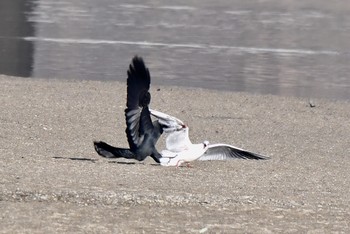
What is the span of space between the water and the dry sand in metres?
2.54

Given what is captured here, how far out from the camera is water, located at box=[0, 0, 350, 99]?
16875mm

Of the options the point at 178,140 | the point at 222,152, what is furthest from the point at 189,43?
the point at 178,140

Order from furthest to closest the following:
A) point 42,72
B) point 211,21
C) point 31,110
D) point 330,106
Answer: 1. point 211,21
2. point 42,72
3. point 330,106
4. point 31,110

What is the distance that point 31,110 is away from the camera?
41.0ft

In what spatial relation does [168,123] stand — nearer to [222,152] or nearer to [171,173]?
[171,173]

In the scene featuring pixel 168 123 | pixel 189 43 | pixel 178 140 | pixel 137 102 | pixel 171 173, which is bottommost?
pixel 189 43

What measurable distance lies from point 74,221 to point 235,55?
12.5 metres

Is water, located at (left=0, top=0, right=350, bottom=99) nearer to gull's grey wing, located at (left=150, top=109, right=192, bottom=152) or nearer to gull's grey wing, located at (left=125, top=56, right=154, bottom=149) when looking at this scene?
gull's grey wing, located at (left=150, top=109, right=192, bottom=152)

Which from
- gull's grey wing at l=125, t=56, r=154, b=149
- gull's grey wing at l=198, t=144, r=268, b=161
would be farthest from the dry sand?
gull's grey wing at l=125, t=56, r=154, b=149

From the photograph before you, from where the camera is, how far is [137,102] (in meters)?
8.66

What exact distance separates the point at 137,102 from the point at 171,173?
0.60 metres

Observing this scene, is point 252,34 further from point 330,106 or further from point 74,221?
point 74,221

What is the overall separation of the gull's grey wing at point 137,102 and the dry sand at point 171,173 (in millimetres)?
281

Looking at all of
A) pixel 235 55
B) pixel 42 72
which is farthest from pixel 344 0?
pixel 42 72
